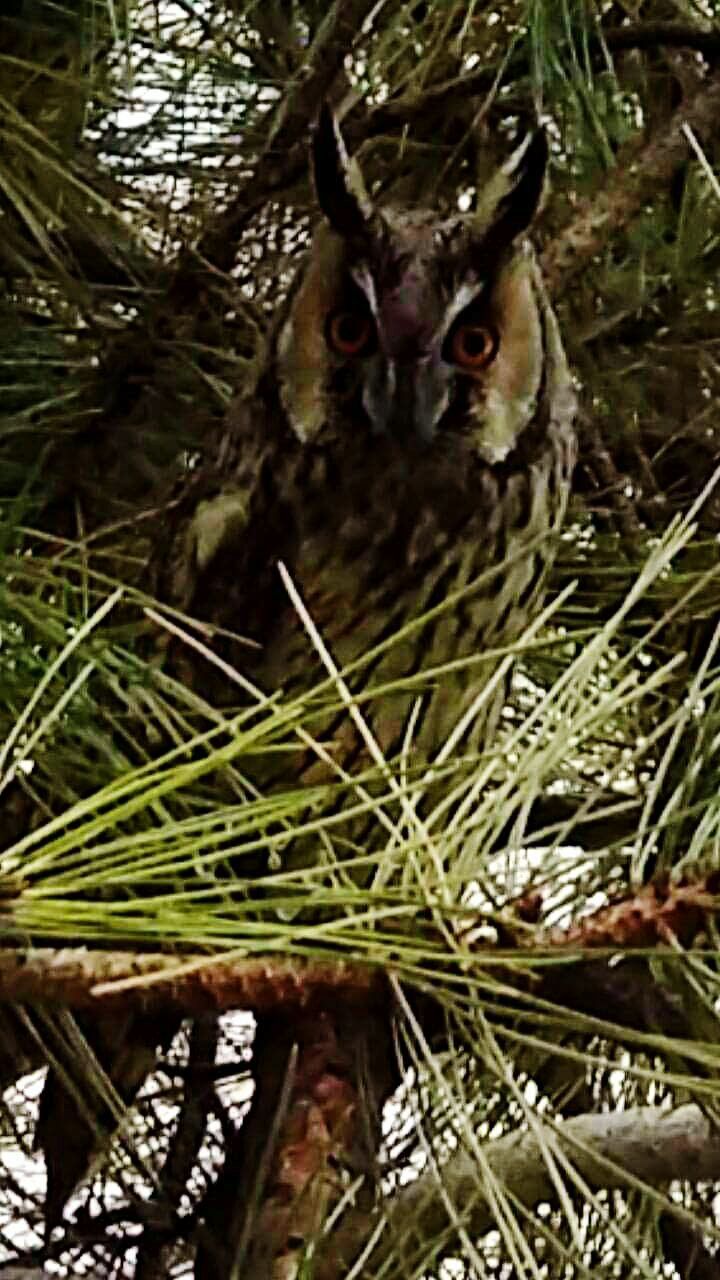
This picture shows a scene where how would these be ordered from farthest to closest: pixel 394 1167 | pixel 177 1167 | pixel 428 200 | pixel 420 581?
pixel 428 200, pixel 420 581, pixel 177 1167, pixel 394 1167

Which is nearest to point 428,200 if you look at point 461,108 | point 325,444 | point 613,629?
point 461,108

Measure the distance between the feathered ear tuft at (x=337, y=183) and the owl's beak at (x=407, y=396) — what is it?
8 cm

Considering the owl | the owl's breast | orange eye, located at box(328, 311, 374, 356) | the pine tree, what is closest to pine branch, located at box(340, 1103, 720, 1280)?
the pine tree

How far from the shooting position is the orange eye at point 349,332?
3.67 feet

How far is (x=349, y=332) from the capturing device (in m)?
1.13

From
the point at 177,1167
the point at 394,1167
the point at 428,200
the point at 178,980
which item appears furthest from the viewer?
the point at 428,200

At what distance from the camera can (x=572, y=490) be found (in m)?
1.27

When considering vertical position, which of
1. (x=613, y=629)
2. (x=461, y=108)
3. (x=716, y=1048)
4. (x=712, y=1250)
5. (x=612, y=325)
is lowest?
(x=712, y=1250)

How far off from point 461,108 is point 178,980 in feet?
2.63

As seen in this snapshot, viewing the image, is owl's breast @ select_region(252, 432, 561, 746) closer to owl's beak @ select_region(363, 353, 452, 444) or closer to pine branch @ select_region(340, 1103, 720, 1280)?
owl's beak @ select_region(363, 353, 452, 444)

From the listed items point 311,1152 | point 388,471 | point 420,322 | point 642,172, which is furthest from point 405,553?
point 311,1152

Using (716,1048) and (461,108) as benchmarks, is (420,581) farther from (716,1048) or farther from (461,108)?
(716,1048)

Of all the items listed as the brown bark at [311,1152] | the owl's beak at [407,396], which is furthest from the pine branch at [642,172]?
the brown bark at [311,1152]

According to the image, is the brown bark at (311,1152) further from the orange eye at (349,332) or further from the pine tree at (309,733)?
the orange eye at (349,332)
